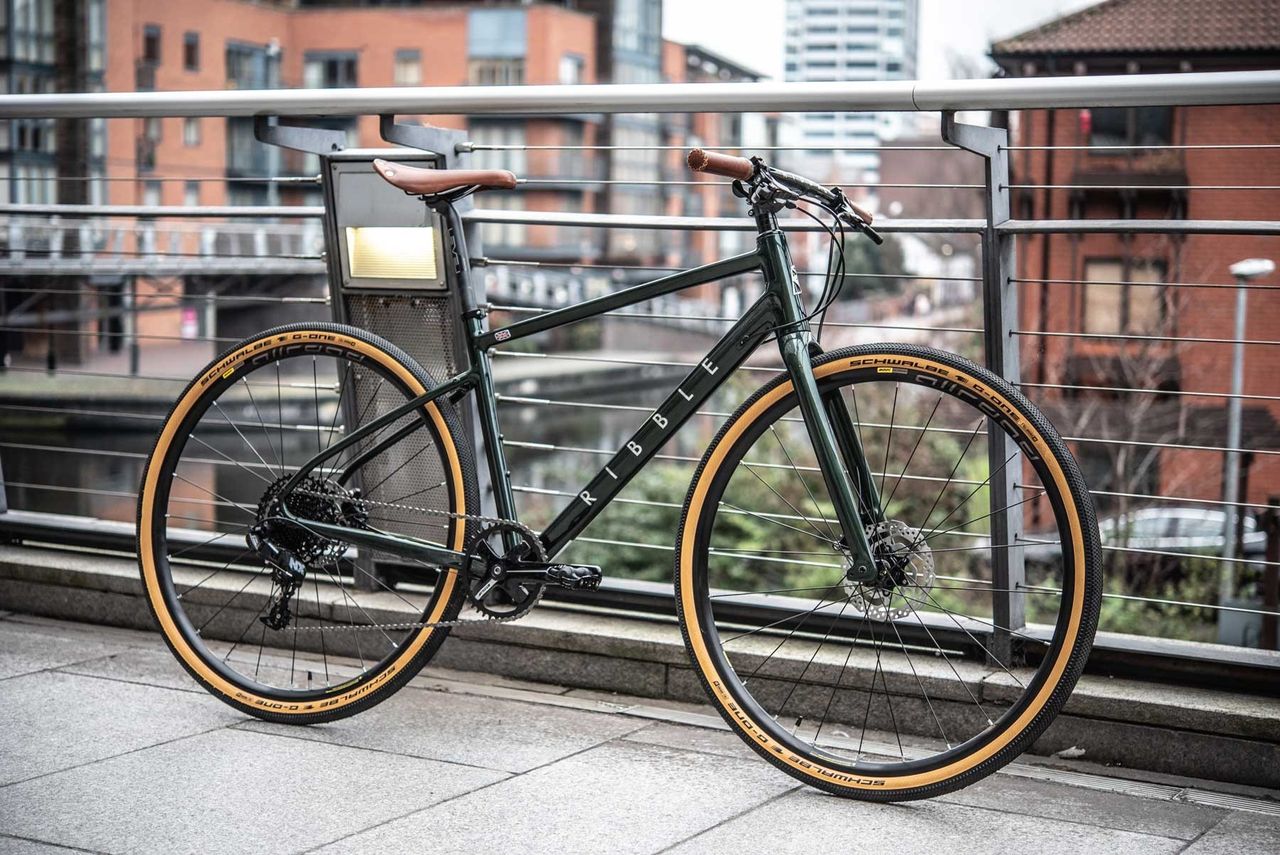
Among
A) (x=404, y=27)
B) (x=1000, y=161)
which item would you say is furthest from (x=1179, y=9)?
(x=404, y=27)

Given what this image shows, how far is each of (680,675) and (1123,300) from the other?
2649 cm

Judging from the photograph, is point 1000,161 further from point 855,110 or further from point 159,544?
point 159,544

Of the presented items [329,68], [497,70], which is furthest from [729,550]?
[329,68]

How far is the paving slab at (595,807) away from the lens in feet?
8.54

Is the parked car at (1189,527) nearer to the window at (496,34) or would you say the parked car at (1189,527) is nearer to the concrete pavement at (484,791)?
the concrete pavement at (484,791)

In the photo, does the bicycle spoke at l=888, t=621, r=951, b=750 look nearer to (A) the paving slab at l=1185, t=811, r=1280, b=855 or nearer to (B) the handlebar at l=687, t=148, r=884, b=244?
(A) the paving slab at l=1185, t=811, r=1280, b=855

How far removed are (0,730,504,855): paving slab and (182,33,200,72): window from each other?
55.7m

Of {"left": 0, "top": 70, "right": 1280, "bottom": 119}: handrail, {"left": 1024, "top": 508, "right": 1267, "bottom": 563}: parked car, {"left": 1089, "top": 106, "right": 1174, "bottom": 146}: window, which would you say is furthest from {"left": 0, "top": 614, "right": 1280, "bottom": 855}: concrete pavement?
{"left": 1089, "top": 106, "right": 1174, "bottom": 146}: window

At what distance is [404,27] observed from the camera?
213 feet

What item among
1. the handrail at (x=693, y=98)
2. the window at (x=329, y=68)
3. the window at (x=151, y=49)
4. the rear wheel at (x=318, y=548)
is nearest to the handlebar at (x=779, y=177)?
the handrail at (x=693, y=98)

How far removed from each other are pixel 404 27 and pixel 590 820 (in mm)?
65444

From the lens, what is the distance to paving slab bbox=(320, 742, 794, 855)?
260cm

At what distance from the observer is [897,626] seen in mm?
3342

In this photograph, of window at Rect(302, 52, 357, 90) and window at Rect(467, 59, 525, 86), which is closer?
window at Rect(467, 59, 525, 86)
